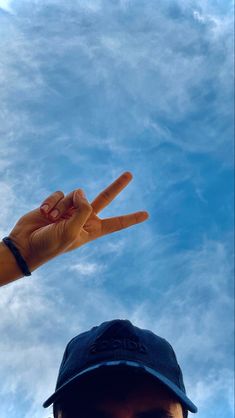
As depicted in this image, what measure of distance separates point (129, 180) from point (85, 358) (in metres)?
2.22

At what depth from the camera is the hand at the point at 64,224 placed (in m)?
4.05

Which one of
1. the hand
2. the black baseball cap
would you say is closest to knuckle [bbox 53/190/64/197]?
the hand

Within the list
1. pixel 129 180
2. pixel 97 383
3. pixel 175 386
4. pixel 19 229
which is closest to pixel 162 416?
pixel 175 386

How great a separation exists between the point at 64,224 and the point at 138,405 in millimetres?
1703

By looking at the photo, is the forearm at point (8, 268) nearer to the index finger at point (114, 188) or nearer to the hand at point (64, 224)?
the hand at point (64, 224)

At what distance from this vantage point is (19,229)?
4293mm

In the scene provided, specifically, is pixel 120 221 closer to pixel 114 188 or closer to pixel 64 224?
pixel 114 188

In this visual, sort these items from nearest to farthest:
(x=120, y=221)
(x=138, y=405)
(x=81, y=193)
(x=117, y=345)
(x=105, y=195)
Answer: (x=138, y=405), (x=117, y=345), (x=81, y=193), (x=120, y=221), (x=105, y=195)

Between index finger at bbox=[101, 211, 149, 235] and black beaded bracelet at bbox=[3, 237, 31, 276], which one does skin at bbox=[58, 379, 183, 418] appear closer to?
black beaded bracelet at bbox=[3, 237, 31, 276]

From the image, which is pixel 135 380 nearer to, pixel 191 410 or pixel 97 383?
pixel 97 383

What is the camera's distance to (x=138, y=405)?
10.3 ft

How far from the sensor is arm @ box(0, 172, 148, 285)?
4047 millimetres

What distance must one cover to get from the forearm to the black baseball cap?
87cm

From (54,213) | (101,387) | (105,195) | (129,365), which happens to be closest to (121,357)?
(129,365)
